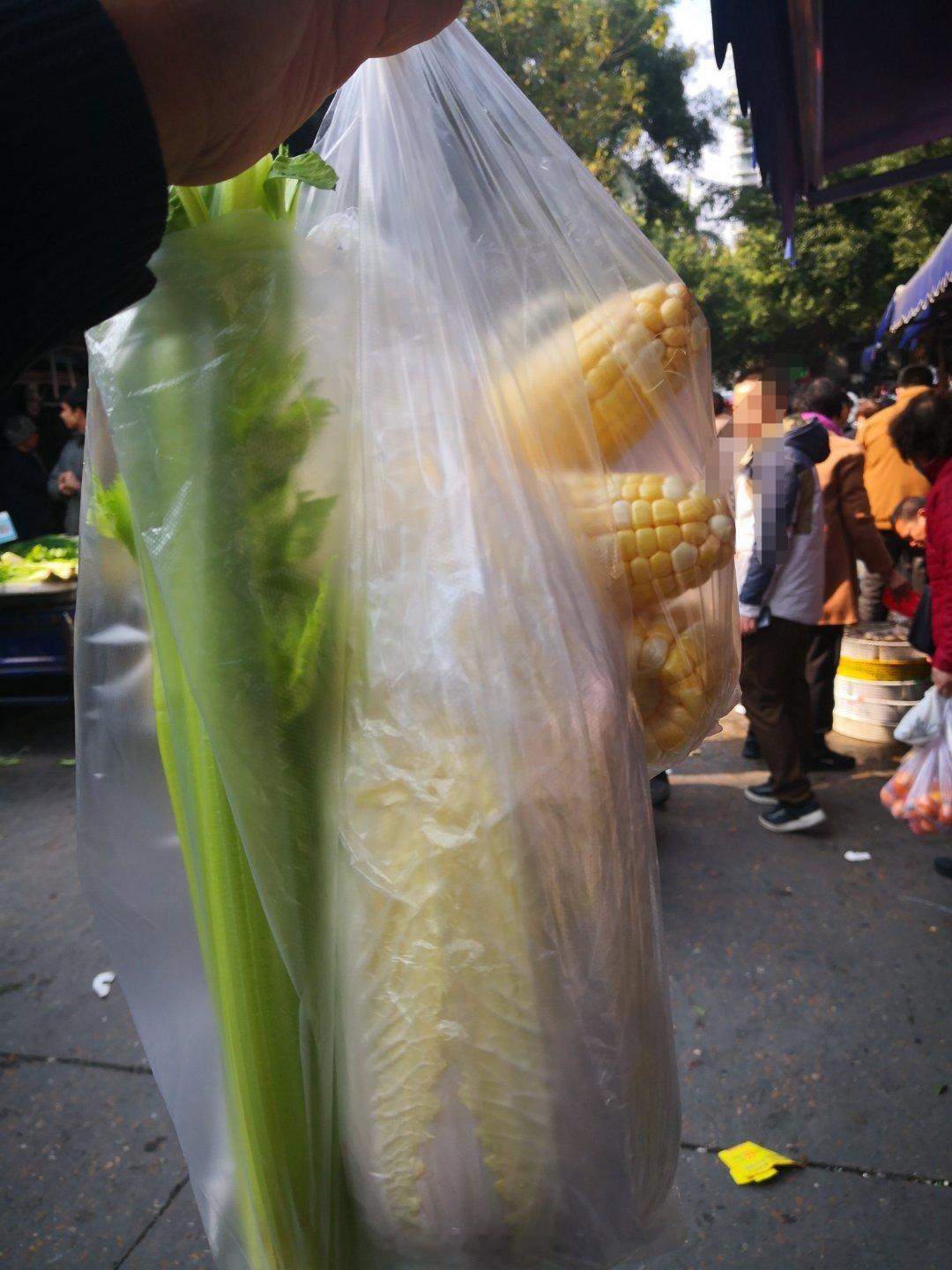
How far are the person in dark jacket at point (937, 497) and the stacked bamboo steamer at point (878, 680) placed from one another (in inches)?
58.4

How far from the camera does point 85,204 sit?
0.62 metres

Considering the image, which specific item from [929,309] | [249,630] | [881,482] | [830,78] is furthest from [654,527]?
[929,309]

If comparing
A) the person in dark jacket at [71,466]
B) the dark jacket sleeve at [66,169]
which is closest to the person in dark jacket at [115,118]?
the dark jacket sleeve at [66,169]

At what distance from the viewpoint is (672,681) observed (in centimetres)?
110

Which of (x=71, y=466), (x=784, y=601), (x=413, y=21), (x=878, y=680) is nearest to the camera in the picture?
(x=413, y=21)

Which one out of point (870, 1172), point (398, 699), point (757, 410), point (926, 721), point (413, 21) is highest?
point (413, 21)

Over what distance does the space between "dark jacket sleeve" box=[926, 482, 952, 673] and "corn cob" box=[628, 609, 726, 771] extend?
2441 millimetres

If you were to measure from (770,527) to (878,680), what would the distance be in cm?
175

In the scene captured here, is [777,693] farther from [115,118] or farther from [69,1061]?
[115,118]

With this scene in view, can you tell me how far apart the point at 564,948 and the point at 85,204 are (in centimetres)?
75

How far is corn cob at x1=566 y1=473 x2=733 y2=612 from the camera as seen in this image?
3.28 ft

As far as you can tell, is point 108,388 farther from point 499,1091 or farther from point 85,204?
point 499,1091

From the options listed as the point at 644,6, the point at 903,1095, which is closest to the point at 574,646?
the point at 903,1095

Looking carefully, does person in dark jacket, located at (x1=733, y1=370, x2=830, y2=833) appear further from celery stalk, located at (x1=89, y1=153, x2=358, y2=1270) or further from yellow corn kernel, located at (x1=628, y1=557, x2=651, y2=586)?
celery stalk, located at (x1=89, y1=153, x2=358, y2=1270)
